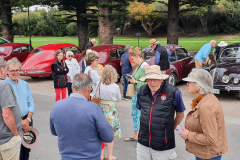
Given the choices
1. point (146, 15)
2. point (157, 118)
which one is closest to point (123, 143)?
point (157, 118)

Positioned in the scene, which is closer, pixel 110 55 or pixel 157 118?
pixel 157 118

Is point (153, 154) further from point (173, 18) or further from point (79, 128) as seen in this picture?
point (173, 18)

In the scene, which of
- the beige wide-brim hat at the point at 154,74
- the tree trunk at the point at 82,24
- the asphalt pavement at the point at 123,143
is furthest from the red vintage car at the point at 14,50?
the beige wide-brim hat at the point at 154,74

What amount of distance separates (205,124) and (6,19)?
2031cm

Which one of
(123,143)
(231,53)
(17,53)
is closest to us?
(123,143)

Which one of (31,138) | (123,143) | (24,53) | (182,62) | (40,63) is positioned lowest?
(123,143)

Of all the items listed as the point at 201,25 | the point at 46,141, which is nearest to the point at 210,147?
the point at 46,141

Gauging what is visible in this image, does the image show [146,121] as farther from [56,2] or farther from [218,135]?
[56,2]

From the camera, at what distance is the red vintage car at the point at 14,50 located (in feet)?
50.0

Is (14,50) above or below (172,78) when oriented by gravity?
above

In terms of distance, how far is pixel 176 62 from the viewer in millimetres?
10570

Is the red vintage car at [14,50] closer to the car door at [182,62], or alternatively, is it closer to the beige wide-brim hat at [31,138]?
the car door at [182,62]

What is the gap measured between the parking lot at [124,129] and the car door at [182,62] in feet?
2.01

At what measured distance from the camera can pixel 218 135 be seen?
9.32ft
